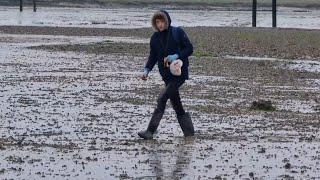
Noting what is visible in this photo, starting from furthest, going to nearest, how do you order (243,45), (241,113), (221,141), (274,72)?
1. (243,45)
2. (274,72)
3. (241,113)
4. (221,141)

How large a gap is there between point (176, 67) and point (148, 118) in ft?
8.19

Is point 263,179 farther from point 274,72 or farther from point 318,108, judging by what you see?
point 274,72

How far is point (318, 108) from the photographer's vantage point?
18172 millimetres

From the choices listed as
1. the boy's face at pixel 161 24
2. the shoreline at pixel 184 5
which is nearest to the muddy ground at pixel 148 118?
the boy's face at pixel 161 24

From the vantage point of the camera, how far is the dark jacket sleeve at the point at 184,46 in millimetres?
14391

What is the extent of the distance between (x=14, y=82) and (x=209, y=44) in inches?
639

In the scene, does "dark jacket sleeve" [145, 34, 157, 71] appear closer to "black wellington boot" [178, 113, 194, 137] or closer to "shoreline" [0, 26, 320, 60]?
"black wellington boot" [178, 113, 194, 137]

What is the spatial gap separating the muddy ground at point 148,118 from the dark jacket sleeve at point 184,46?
4.03ft

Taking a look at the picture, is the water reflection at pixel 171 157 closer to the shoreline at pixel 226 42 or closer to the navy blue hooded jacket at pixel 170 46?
the navy blue hooded jacket at pixel 170 46

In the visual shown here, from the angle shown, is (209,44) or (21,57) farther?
(209,44)

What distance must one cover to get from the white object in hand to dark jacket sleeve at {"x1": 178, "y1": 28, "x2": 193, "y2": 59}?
161mm

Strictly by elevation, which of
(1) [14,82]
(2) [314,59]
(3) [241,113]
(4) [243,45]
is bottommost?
(3) [241,113]

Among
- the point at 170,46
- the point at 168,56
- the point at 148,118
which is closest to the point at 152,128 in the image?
the point at 168,56

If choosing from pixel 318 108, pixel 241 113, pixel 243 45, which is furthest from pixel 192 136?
pixel 243 45
